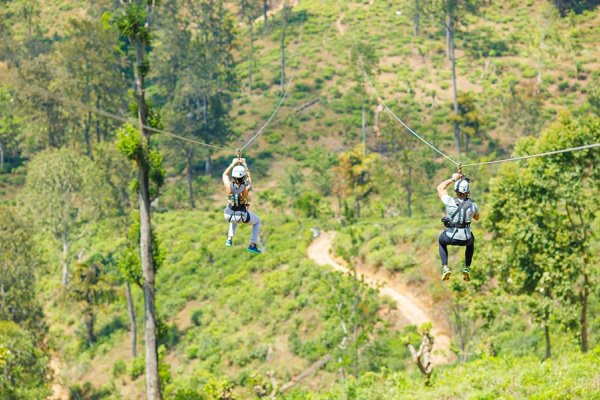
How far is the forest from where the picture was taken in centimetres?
2359

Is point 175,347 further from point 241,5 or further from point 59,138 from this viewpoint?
point 241,5

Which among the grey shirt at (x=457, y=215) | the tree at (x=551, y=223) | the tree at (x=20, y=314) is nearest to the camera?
the grey shirt at (x=457, y=215)

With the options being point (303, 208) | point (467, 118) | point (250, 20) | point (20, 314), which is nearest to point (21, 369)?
point (20, 314)

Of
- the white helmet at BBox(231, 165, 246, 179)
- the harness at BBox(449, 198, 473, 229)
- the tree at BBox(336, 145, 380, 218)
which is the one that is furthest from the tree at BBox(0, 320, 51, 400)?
the tree at BBox(336, 145, 380, 218)

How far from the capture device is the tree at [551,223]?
23578mm

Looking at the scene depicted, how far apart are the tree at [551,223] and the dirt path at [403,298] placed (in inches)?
280

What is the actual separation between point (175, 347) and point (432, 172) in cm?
3026

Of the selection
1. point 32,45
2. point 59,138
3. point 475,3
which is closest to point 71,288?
point 59,138

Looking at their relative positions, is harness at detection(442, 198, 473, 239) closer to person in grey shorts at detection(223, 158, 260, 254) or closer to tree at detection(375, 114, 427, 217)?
person in grey shorts at detection(223, 158, 260, 254)

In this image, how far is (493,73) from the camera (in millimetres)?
79125

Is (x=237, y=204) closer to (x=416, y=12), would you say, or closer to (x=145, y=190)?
(x=145, y=190)

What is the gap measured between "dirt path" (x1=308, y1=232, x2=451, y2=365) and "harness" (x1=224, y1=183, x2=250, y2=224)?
59.3 feet

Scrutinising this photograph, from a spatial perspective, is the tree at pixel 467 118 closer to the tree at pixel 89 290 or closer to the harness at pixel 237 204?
the tree at pixel 89 290

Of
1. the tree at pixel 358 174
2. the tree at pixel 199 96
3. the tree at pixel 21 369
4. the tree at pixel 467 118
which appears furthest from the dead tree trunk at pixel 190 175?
the tree at pixel 21 369
